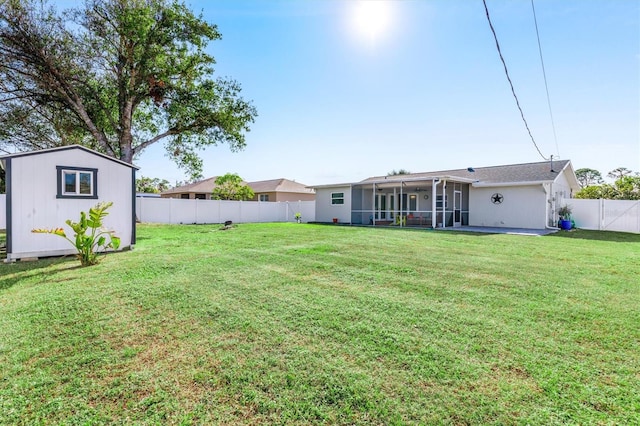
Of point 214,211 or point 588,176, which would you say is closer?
point 214,211

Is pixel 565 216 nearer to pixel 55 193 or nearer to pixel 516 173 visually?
pixel 516 173

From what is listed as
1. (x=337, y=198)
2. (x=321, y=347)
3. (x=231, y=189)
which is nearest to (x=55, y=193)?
(x=321, y=347)

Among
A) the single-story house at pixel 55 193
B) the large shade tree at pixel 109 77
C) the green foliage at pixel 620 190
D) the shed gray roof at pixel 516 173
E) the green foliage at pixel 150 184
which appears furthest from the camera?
the green foliage at pixel 150 184

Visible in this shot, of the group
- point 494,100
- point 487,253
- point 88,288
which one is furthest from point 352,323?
point 494,100

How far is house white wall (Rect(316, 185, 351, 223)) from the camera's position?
772 inches

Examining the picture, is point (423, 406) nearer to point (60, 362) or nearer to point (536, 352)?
point (536, 352)

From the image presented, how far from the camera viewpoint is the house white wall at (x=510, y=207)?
50.2 ft

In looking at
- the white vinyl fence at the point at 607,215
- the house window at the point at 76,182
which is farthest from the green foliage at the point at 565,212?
the house window at the point at 76,182

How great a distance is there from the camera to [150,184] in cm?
4806

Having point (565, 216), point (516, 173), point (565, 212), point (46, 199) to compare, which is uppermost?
point (516, 173)

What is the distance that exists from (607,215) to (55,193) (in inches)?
838

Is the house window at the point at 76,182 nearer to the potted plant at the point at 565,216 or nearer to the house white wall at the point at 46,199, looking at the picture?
the house white wall at the point at 46,199

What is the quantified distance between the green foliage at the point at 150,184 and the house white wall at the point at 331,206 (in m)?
32.1

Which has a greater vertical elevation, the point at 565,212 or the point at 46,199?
the point at 46,199
